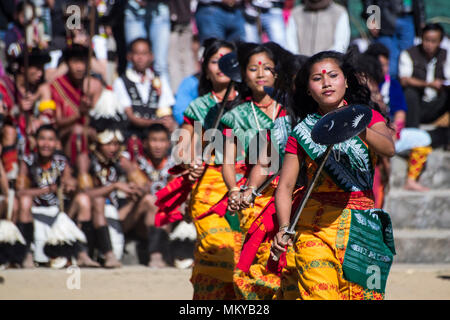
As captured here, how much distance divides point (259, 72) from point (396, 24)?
5266mm

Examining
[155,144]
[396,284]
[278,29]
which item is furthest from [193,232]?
[278,29]

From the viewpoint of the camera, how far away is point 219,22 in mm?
9125

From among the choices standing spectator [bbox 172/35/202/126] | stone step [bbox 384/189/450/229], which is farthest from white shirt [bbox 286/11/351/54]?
standing spectator [bbox 172/35/202/126]

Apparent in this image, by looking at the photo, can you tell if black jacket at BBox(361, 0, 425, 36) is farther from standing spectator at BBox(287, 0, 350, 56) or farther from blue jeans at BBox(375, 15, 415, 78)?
standing spectator at BBox(287, 0, 350, 56)

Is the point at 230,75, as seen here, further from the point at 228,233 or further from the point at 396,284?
the point at 396,284

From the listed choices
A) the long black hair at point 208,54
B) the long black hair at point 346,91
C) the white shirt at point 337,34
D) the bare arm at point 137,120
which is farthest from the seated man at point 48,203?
the long black hair at point 346,91

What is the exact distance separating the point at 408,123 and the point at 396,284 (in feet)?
8.52

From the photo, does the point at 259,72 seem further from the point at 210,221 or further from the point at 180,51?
the point at 180,51

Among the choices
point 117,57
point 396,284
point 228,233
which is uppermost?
point 117,57

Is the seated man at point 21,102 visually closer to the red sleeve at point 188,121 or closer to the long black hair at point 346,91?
the red sleeve at point 188,121

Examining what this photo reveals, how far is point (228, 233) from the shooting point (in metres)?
5.64

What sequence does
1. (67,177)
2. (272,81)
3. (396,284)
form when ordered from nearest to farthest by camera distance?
(272,81), (396,284), (67,177)

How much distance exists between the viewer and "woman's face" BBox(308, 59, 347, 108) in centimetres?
419

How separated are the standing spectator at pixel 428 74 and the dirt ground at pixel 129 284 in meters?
2.36
